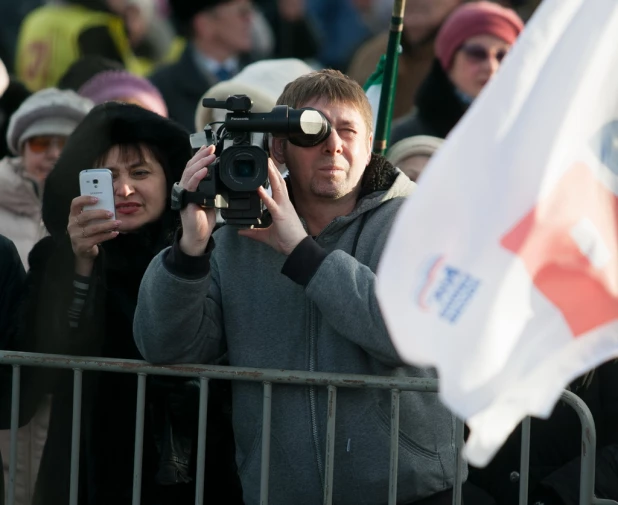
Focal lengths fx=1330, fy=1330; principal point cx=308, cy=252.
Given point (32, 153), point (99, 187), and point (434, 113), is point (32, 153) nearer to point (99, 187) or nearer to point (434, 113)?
point (99, 187)

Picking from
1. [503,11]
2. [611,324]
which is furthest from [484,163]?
[503,11]

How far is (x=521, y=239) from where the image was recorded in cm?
259

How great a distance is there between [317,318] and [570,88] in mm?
1414

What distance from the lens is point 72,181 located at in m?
4.55

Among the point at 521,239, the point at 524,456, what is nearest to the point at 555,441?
the point at 524,456

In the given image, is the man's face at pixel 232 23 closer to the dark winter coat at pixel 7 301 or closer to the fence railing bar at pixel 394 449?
the dark winter coat at pixel 7 301

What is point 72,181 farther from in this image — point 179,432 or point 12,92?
point 12,92

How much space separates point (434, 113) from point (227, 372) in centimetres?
269

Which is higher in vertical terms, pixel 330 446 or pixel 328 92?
pixel 328 92

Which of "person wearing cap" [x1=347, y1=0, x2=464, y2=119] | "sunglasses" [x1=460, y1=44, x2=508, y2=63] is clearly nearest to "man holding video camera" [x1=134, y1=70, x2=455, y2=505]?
"sunglasses" [x1=460, y1=44, x2=508, y2=63]

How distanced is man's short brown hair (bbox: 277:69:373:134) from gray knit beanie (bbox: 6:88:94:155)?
1881 millimetres

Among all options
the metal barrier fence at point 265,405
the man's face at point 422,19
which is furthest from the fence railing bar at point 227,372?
the man's face at point 422,19

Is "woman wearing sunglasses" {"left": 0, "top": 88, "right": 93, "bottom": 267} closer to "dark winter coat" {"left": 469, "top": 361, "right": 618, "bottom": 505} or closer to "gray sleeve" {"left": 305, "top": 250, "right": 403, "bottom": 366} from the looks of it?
"gray sleeve" {"left": 305, "top": 250, "right": 403, "bottom": 366}

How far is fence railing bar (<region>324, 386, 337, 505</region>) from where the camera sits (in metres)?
3.68
